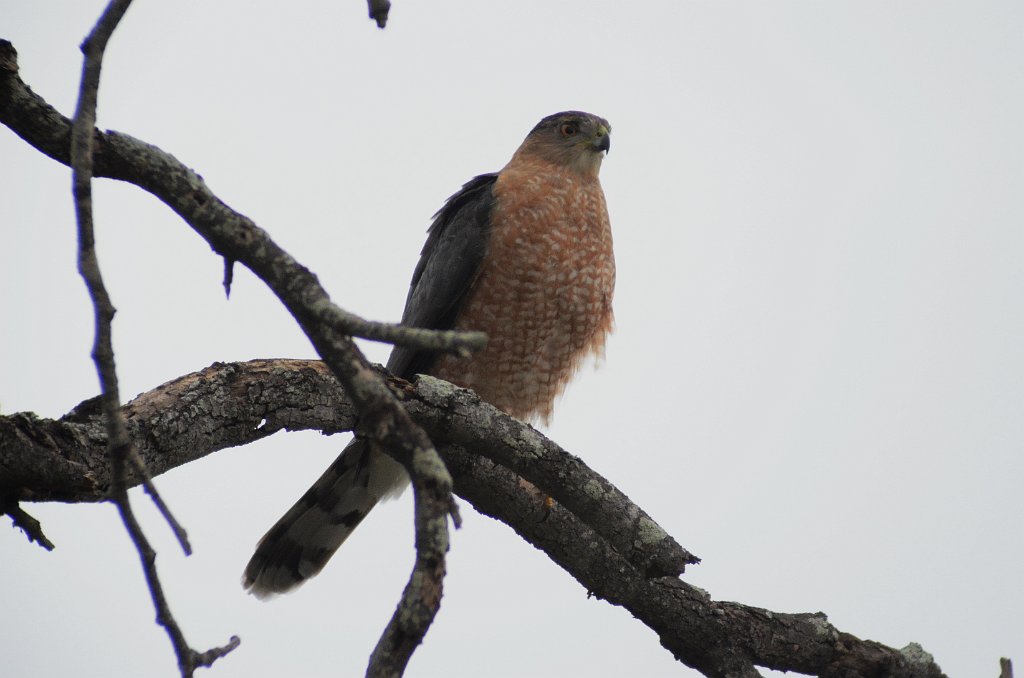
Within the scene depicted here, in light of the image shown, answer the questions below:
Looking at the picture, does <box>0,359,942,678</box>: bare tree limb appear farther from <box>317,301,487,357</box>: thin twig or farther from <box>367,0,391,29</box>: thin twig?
<box>367,0,391,29</box>: thin twig

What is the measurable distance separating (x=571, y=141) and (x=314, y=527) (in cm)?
281

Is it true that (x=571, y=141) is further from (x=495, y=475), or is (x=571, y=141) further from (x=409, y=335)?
(x=409, y=335)

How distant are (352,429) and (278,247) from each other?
1.42m

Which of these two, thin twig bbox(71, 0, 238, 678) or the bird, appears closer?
thin twig bbox(71, 0, 238, 678)

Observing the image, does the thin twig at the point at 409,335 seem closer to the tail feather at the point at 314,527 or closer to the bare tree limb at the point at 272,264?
the bare tree limb at the point at 272,264

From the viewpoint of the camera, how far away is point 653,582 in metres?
3.74

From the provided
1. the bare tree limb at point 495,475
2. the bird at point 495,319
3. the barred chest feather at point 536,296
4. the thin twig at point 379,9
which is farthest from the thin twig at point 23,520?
the barred chest feather at point 536,296

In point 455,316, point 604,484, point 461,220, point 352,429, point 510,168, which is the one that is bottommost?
point 352,429

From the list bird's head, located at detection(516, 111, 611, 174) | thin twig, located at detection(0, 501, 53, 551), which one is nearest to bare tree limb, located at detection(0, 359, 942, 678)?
thin twig, located at detection(0, 501, 53, 551)

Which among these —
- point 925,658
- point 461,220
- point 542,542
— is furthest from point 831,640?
point 461,220

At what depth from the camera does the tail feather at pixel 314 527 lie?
194 inches

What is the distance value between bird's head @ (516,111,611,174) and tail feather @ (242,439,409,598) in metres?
2.21

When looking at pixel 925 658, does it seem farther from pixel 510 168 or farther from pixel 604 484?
pixel 510 168

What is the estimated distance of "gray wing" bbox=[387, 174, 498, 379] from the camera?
197 inches
